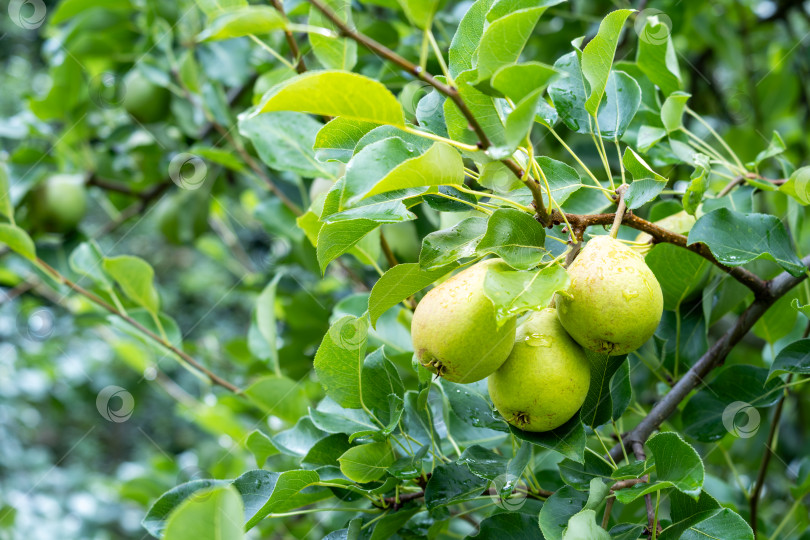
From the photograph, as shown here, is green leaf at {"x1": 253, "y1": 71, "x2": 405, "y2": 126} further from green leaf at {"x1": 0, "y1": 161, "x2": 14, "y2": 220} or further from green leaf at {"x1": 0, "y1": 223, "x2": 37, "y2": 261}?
green leaf at {"x1": 0, "y1": 161, "x2": 14, "y2": 220}

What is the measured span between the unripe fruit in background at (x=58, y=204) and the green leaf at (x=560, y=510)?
1.19m

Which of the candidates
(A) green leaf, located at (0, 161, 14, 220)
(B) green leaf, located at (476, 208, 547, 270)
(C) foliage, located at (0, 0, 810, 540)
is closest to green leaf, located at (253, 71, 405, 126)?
(C) foliage, located at (0, 0, 810, 540)

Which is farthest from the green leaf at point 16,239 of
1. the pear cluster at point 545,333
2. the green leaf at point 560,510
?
the green leaf at point 560,510

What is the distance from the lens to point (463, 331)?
50cm

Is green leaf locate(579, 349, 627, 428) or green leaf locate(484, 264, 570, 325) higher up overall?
green leaf locate(484, 264, 570, 325)

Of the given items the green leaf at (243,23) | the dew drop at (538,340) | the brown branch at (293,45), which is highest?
the green leaf at (243,23)

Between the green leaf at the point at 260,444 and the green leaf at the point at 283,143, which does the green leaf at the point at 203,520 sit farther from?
the green leaf at the point at 283,143

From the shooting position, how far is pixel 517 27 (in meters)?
0.45

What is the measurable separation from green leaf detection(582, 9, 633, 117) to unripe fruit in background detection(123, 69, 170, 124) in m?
1.12

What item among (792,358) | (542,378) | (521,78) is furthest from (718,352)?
(521,78)

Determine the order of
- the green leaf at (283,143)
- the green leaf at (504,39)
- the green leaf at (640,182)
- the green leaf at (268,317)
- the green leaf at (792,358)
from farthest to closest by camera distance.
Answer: the green leaf at (268,317) → the green leaf at (283,143) → the green leaf at (792,358) → the green leaf at (640,182) → the green leaf at (504,39)

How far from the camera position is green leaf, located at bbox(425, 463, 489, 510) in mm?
596

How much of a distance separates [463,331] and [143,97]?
1200mm

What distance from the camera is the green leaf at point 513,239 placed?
50cm
